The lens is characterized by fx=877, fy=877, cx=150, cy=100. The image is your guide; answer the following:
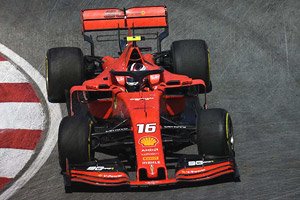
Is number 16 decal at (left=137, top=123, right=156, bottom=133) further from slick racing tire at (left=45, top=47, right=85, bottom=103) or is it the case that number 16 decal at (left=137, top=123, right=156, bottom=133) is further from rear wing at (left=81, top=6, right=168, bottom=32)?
rear wing at (left=81, top=6, right=168, bottom=32)

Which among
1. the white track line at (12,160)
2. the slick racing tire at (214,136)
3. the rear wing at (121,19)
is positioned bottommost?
the white track line at (12,160)

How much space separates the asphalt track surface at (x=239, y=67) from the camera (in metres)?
9.23

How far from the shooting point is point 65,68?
11.1 metres

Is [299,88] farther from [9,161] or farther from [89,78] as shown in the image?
[9,161]

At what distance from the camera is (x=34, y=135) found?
10.8 metres

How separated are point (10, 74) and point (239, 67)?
10.7ft

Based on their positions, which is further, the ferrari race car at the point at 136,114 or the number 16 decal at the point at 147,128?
the number 16 decal at the point at 147,128

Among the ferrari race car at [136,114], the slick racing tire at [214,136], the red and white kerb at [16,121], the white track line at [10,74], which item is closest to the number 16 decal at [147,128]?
the ferrari race car at [136,114]

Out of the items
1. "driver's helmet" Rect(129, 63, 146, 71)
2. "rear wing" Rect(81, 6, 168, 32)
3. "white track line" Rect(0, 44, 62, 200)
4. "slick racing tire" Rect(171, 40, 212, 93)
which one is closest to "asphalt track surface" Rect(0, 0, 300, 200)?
"white track line" Rect(0, 44, 62, 200)

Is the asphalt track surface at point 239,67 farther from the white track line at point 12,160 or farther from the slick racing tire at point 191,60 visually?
the slick racing tire at point 191,60

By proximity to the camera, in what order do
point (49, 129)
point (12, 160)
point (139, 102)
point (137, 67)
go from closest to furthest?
point (139, 102), point (12, 160), point (137, 67), point (49, 129)

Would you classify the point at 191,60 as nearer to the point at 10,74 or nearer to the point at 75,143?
the point at 75,143

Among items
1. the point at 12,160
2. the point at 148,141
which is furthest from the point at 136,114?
the point at 12,160

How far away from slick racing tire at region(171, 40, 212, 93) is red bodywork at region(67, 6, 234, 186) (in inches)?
13.6
